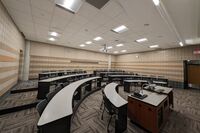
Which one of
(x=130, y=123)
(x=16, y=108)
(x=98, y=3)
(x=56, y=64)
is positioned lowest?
(x=130, y=123)

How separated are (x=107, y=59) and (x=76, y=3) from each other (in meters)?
10.9

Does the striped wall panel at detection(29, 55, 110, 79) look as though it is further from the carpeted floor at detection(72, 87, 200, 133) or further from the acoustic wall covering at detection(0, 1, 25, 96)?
the carpeted floor at detection(72, 87, 200, 133)

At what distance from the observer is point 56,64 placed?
8.86 m

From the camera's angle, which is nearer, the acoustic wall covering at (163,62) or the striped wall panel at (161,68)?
the acoustic wall covering at (163,62)

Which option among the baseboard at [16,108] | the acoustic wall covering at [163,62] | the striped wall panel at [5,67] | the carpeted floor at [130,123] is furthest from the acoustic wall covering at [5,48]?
the acoustic wall covering at [163,62]

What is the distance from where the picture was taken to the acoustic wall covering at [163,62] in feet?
24.8

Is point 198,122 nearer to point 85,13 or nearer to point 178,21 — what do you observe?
point 178,21

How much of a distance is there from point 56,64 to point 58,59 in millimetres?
527

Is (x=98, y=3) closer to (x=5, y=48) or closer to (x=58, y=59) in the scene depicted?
(x=5, y=48)

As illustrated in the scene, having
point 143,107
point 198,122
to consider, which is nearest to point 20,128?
point 143,107

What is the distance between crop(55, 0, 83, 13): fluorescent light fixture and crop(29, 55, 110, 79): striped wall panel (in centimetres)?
656

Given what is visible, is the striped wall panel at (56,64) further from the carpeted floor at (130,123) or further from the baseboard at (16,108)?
the carpeted floor at (130,123)

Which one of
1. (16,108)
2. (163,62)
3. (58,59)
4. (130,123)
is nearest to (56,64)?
(58,59)

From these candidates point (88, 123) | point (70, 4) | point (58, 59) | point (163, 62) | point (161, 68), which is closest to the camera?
point (88, 123)
